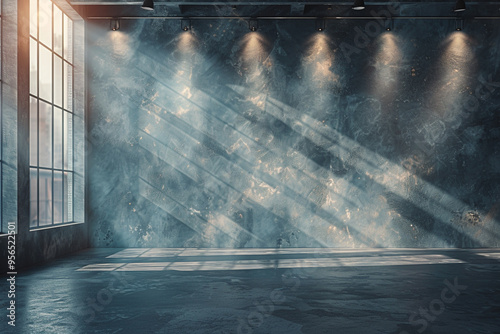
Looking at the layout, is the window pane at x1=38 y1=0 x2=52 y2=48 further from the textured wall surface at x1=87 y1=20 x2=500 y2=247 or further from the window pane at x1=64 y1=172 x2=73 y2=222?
the window pane at x1=64 y1=172 x2=73 y2=222

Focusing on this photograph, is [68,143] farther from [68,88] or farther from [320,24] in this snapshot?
[320,24]

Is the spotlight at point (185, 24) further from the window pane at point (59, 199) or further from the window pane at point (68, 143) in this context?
the window pane at point (59, 199)

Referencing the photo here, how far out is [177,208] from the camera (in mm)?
14719

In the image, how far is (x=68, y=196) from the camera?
14.4 meters

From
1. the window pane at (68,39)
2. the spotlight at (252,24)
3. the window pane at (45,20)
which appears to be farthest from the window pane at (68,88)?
the spotlight at (252,24)

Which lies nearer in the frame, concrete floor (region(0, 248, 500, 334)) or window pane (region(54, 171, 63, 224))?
concrete floor (region(0, 248, 500, 334))

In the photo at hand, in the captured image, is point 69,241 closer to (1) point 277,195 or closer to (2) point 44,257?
(2) point 44,257

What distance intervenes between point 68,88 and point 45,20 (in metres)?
2.28

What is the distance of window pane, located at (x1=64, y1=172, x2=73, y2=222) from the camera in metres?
14.3

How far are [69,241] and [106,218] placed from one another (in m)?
1.67

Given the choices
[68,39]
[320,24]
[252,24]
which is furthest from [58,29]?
[320,24]

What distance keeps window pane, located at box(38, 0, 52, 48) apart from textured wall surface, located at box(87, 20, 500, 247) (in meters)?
2.06

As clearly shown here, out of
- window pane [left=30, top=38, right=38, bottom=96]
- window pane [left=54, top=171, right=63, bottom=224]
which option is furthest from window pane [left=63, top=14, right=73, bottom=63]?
window pane [left=54, top=171, right=63, bottom=224]

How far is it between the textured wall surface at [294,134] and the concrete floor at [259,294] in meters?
2.20
